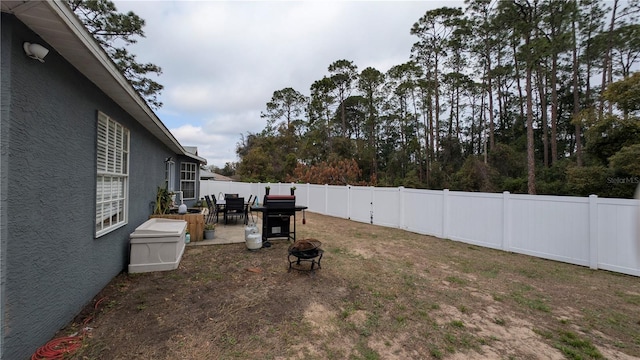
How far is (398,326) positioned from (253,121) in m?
31.5

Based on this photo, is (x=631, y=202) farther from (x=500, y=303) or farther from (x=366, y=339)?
(x=366, y=339)

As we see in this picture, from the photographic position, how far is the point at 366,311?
3.17 metres

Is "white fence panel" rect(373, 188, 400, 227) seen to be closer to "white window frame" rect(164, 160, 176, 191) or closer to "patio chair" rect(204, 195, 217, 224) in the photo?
"patio chair" rect(204, 195, 217, 224)

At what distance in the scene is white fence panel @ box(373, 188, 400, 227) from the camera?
8.77 meters

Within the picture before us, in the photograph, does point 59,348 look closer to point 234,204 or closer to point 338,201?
point 234,204

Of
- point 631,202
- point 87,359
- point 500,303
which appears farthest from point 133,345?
point 631,202

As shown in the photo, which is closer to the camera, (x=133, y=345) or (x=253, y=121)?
(x=133, y=345)

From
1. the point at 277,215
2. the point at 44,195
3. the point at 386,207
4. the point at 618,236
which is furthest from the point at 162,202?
the point at 618,236

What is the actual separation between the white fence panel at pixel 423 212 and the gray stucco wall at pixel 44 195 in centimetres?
769

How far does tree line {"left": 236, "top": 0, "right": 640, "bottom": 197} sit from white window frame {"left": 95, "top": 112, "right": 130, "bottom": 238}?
524 inches

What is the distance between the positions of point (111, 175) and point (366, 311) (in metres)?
4.28

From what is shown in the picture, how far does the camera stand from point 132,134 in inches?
190

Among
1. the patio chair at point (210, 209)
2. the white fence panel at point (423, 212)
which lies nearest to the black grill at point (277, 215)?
the patio chair at point (210, 209)

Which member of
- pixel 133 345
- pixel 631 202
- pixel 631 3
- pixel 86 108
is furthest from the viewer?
pixel 631 3
